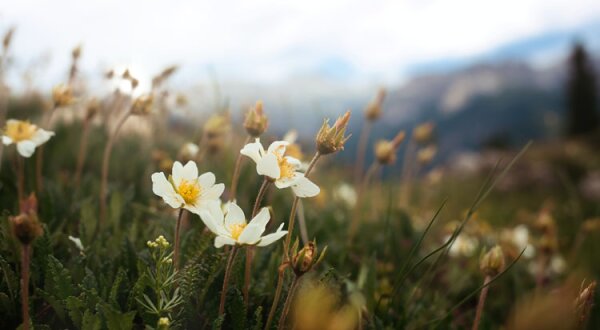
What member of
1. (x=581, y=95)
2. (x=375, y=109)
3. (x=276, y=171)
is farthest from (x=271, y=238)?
(x=581, y=95)

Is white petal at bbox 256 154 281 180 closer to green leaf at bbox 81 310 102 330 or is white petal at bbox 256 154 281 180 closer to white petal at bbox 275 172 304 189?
white petal at bbox 275 172 304 189

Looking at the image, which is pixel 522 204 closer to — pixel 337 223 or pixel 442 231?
pixel 442 231

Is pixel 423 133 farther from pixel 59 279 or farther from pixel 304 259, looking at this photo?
pixel 59 279

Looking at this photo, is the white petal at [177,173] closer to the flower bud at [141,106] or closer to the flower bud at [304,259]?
the flower bud at [304,259]

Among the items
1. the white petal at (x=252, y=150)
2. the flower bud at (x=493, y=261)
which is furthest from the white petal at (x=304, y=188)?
the flower bud at (x=493, y=261)

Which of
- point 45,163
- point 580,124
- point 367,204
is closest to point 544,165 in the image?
point 367,204

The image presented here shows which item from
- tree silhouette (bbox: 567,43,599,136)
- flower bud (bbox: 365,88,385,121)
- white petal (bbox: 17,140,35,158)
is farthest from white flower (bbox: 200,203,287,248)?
tree silhouette (bbox: 567,43,599,136)
